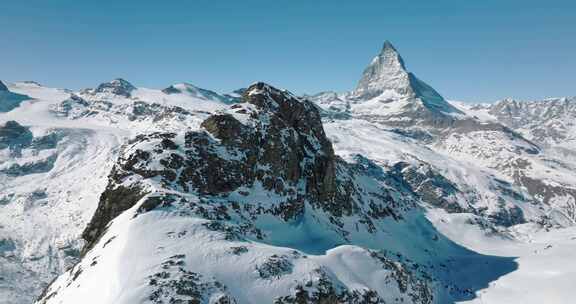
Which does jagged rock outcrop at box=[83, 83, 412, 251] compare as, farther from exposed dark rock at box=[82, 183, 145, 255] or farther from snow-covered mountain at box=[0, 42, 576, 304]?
snow-covered mountain at box=[0, 42, 576, 304]

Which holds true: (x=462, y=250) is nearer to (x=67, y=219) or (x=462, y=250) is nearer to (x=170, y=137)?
(x=170, y=137)

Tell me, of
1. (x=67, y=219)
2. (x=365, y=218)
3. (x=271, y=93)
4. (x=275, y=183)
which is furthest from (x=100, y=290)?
(x=67, y=219)

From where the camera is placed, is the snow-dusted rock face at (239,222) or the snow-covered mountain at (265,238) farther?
the snow-covered mountain at (265,238)

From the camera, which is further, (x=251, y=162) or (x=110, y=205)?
(x=251, y=162)

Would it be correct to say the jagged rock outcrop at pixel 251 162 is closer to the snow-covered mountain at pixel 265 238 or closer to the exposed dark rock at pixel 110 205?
the exposed dark rock at pixel 110 205

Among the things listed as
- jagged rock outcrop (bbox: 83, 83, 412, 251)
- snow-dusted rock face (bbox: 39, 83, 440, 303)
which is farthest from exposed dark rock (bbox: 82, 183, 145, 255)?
snow-dusted rock face (bbox: 39, 83, 440, 303)

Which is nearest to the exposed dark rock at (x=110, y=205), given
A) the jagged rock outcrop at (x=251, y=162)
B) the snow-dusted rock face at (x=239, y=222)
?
the jagged rock outcrop at (x=251, y=162)

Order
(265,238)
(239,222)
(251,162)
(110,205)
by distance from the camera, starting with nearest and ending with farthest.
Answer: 1. (110,205)
2. (239,222)
3. (265,238)
4. (251,162)

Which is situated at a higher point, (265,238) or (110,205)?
(110,205)

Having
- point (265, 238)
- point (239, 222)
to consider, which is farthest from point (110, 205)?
point (265, 238)

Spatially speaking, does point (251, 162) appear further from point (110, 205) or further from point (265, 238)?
point (110, 205)
